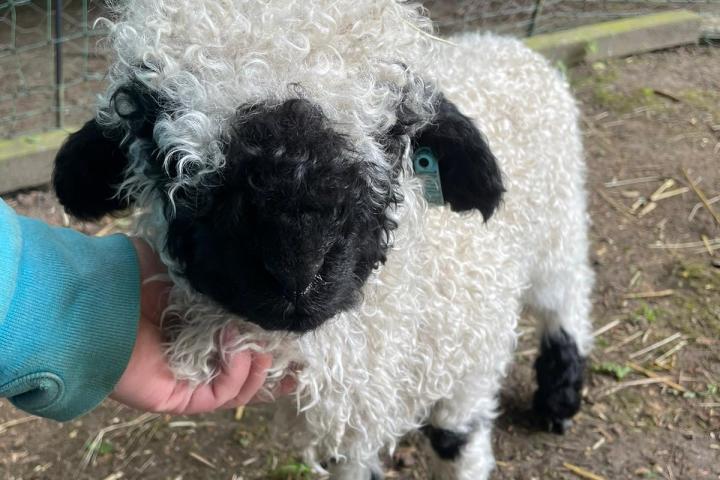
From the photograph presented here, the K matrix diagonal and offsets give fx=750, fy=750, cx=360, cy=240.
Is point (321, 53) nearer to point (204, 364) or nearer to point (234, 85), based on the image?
point (234, 85)

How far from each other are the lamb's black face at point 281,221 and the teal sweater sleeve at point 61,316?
25 centimetres

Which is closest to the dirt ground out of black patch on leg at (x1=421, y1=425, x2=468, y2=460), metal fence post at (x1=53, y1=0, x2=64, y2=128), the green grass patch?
the green grass patch

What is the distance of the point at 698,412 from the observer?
2.77m

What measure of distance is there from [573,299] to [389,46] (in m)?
1.57

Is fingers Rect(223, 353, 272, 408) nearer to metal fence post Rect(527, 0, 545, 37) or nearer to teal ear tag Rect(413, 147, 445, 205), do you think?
teal ear tag Rect(413, 147, 445, 205)

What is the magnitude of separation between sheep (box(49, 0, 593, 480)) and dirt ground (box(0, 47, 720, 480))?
1.69 feet

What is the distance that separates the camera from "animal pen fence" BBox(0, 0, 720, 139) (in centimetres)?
393

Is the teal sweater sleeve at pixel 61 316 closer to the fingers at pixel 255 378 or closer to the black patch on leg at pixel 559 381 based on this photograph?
the fingers at pixel 255 378

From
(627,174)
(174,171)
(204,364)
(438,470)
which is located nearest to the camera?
(174,171)

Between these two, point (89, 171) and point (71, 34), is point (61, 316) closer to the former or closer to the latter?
point (89, 171)

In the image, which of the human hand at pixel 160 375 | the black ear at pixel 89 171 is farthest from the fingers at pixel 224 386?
the black ear at pixel 89 171

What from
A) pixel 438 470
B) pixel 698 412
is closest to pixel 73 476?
pixel 438 470

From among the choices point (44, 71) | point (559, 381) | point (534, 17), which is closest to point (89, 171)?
point (559, 381)

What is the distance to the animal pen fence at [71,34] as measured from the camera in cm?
393
